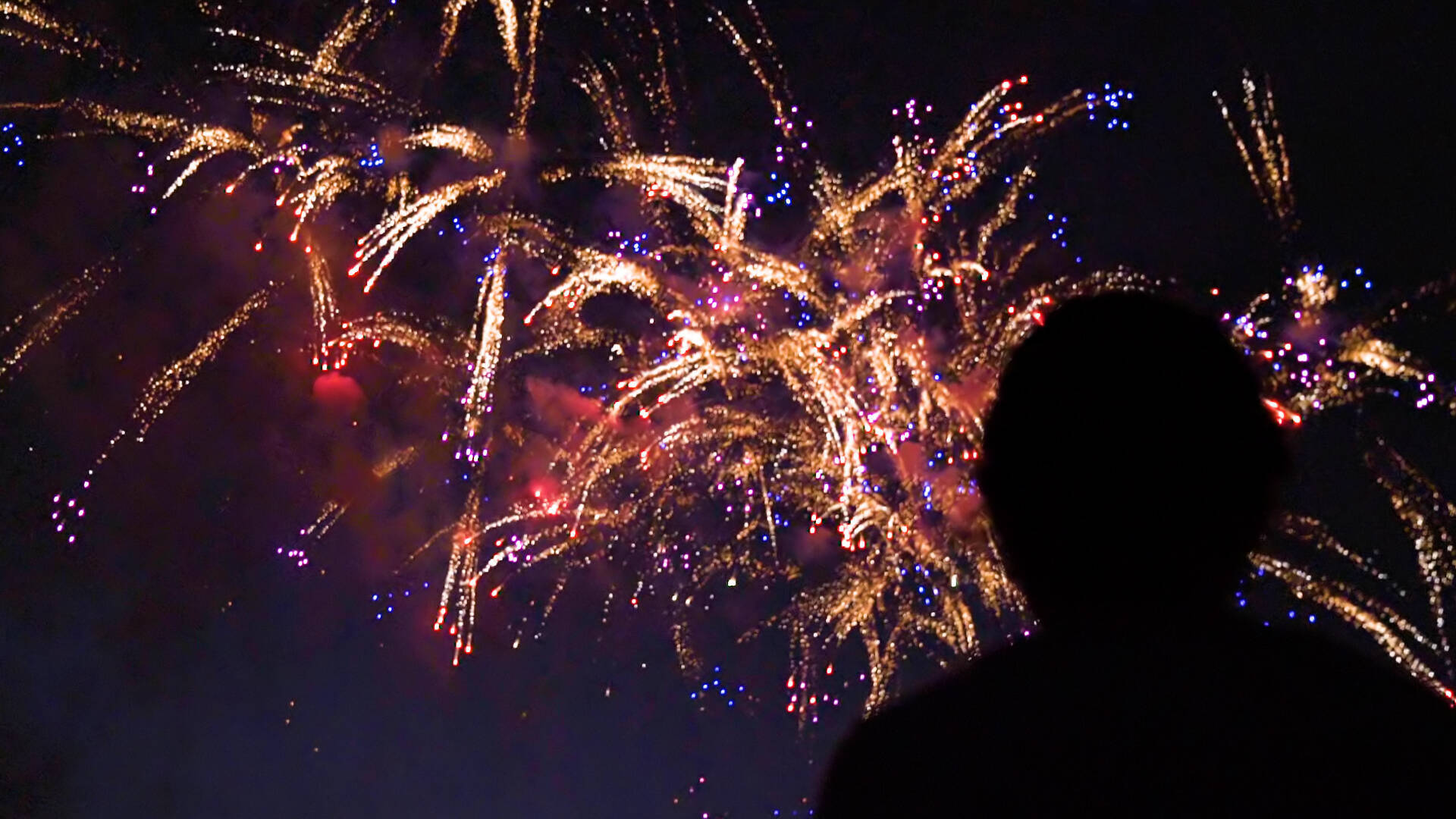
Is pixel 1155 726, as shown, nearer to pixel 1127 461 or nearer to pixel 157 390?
pixel 1127 461

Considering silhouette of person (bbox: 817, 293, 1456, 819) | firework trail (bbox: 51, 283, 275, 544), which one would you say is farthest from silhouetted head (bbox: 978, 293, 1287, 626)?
firework trail (bbox: 51, 283, 275, 544)

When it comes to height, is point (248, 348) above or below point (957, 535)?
above

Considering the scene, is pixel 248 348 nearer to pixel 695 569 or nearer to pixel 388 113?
pixel 388 113

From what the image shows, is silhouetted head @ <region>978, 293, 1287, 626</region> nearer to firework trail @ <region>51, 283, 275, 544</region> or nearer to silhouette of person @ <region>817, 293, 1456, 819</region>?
silhouette of person @ <region>817, 293, 1456, 819</region>

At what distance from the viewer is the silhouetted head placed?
103 centimetres

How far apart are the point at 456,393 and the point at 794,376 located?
2.47 metres

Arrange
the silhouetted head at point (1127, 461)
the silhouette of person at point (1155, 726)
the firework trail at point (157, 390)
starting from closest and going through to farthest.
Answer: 1. the silhouette of person at point (1155, 726)
2. the silhouetted head at point (1127, 461)
3. the firework trail at point (157, 390)

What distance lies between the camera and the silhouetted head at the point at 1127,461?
40.4 inches

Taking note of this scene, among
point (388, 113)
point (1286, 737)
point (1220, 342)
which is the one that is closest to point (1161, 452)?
point (1220, 342)

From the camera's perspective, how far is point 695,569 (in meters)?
8.84

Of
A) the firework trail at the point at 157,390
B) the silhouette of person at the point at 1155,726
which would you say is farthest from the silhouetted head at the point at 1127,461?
the firework trail at the point at 157,390

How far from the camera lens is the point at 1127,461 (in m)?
1.05

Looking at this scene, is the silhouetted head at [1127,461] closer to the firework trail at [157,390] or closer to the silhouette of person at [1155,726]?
the silhouette of person at [1155,726]

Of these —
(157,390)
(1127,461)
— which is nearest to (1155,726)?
(1127,461)
